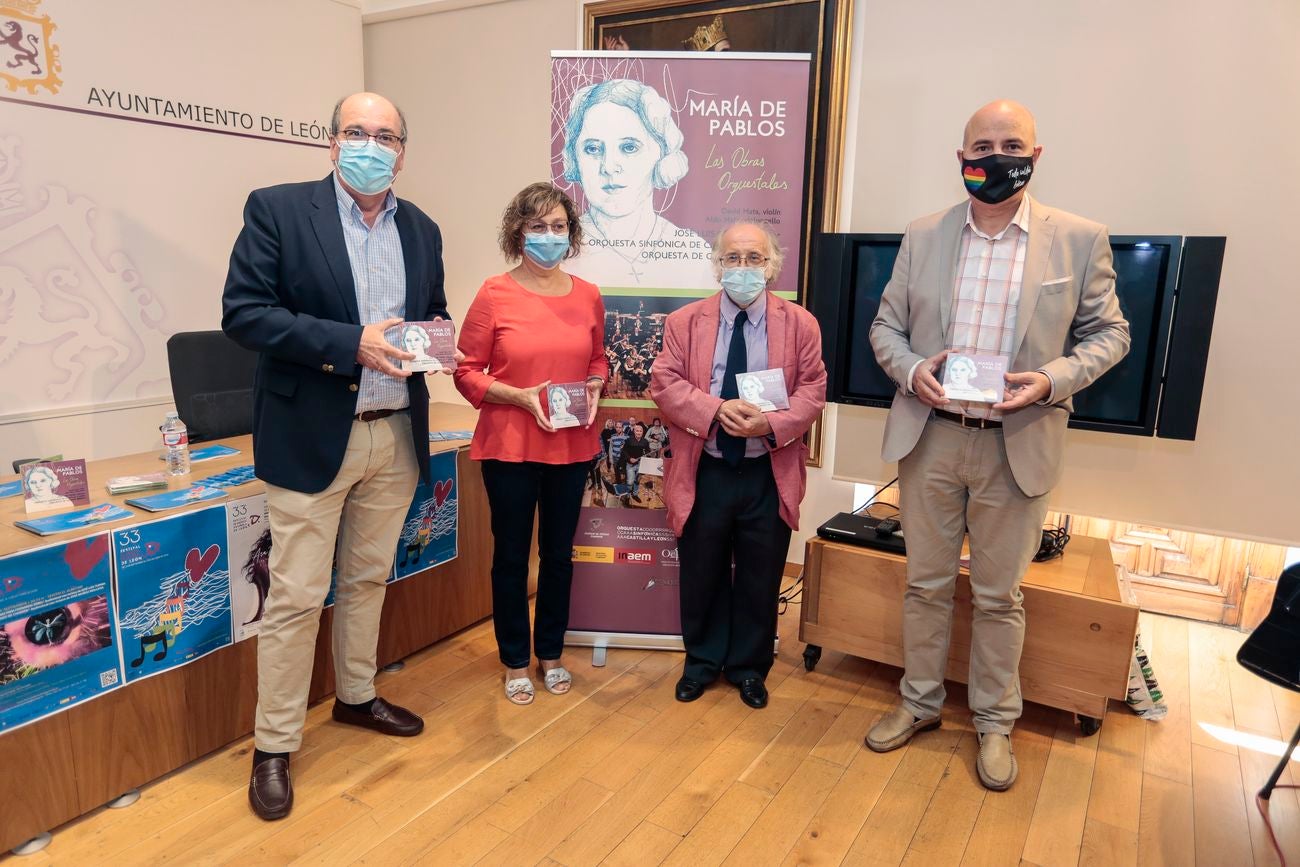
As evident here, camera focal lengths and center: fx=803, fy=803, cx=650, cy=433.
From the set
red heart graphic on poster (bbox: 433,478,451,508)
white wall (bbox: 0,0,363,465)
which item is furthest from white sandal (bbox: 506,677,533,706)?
white wall (bbox: 0,0,363,465)

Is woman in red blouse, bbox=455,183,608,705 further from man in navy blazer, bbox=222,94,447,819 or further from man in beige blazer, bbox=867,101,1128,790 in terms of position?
man in beige blazer, bbox=867,101,1128,790

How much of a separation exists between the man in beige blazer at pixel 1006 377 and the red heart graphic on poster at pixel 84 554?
203 cm

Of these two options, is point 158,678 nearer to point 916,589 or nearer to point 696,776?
point 696,776

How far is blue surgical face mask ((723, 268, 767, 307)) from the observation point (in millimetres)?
2352

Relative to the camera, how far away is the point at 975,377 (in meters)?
2.00

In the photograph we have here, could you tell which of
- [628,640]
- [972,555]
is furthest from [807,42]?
[628,640]

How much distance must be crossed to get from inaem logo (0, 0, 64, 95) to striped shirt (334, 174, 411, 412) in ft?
6.94

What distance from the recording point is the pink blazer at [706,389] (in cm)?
239

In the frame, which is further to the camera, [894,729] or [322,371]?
[894,729]

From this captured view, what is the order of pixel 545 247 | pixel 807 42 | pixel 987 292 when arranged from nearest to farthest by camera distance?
pixel 987 292 → pixel 545 247 → pixel 807 42

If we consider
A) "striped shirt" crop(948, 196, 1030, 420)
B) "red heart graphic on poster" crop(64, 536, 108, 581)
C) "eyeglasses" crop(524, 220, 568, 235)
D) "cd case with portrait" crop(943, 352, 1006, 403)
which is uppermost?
"eyeglasses" crop(524, 220, 568, 235)

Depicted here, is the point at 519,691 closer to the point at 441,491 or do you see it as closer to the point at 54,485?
the point at 441,491

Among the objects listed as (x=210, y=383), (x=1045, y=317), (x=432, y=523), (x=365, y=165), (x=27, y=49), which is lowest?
(x=432, y=523)

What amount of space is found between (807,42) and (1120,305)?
168cm
